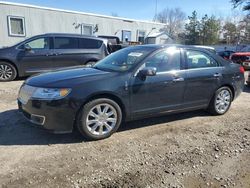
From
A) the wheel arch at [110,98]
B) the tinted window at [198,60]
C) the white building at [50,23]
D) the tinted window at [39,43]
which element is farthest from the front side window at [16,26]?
the wheel arch at [110,98]

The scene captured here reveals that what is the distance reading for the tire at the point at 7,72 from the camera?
28.7ft

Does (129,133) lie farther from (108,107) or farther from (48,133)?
(48,133)

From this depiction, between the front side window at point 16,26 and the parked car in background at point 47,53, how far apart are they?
8.16 meters

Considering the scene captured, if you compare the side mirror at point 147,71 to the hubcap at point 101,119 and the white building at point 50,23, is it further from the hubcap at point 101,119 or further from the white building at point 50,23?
the white building at point 50,23

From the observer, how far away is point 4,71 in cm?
877

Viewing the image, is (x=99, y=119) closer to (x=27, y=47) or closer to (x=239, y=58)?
(x=27, y=47)

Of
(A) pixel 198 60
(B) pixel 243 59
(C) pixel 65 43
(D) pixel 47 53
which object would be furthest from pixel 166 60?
(B) pixel 243 59

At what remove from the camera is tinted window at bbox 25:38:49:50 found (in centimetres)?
910

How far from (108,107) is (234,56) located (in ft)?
41.6

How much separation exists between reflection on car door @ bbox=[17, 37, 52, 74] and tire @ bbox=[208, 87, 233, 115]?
6028mm

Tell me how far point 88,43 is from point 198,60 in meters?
5.65

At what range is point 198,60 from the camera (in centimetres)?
515

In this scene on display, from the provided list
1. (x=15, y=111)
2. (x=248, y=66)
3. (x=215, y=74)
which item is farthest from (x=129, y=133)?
(x=248, y=66)

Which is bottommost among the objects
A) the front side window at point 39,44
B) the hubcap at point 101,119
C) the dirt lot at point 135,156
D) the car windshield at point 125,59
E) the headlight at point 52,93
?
the dirt lot at point 135,156
